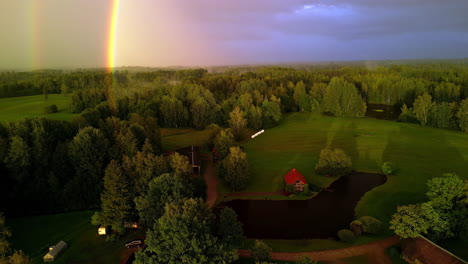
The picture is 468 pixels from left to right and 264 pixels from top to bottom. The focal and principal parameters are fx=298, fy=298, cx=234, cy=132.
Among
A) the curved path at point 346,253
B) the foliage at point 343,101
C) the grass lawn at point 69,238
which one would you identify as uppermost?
the foliage at point 343,101

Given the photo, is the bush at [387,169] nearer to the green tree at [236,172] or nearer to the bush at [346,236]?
the bush at [346,236]

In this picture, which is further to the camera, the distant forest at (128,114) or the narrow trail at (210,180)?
the narrow trail at (210,180)

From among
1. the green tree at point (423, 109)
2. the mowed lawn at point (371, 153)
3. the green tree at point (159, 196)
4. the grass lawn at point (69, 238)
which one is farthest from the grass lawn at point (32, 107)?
the green tree at point (423, 109)

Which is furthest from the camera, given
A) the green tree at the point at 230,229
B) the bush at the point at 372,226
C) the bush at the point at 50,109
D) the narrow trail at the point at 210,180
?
the bush at the point at 50,109

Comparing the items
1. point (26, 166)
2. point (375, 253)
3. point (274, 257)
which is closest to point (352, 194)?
point (375, 253)

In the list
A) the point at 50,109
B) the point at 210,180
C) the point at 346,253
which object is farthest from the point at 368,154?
the point at 50,109

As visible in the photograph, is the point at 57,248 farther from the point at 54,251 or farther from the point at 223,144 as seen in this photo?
the point at 223,144

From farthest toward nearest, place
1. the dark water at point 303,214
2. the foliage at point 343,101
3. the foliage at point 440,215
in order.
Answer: the foliage at point 343,101
the dark water at point 303,214
the foliage at point 440,215

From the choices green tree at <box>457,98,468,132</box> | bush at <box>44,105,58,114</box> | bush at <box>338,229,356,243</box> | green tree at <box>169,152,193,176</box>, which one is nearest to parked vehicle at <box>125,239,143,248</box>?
green tree at <box>169,152,193,176</box>

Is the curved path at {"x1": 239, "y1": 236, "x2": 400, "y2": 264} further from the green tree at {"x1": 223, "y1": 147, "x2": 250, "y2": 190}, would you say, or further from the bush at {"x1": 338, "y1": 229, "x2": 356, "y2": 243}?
the green tree at {"x1": 223, "y1": 147, "x2": 250, "y2": 190}

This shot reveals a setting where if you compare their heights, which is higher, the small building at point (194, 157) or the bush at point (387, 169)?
the small building at point (194, 157)
